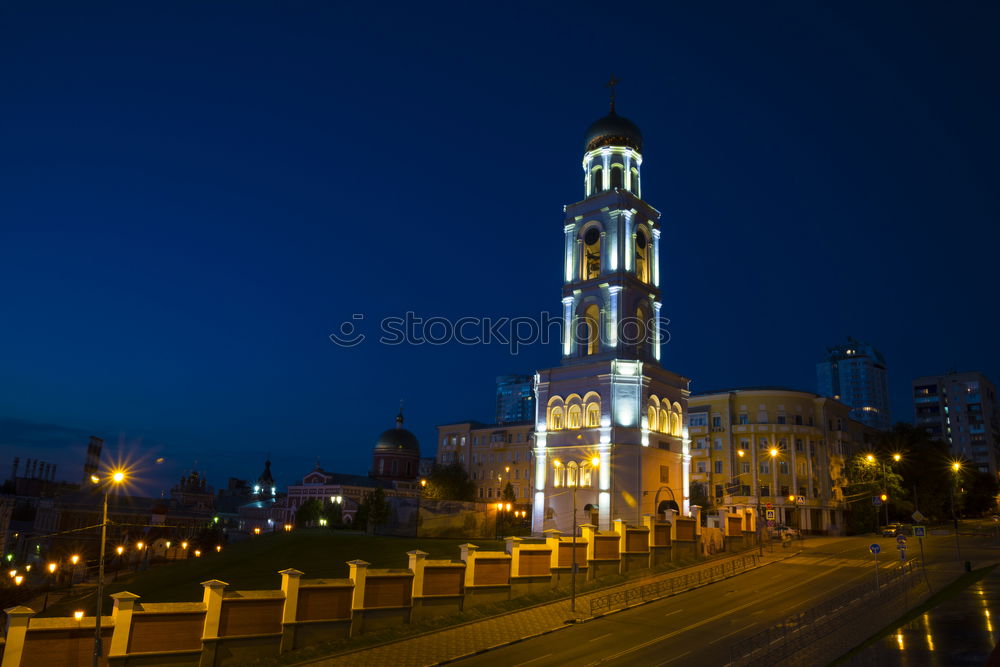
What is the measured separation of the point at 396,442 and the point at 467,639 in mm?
102356

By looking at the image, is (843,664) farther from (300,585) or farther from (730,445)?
(730,445)

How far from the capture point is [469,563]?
3284 cm

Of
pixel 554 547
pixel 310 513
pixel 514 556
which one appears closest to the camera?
pixel 514 556

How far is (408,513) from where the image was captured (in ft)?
186

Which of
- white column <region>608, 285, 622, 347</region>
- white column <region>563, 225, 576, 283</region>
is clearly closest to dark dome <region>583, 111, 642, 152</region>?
white column <region>563, 225, 576, 283</region>

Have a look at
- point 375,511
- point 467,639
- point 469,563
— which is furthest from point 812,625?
point 375,511

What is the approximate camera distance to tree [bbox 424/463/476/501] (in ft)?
322

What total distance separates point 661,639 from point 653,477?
33.2 m

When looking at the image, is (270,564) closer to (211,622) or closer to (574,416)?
(574,416)

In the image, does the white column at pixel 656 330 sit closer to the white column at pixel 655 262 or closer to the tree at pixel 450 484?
the white column at pixel 655 262

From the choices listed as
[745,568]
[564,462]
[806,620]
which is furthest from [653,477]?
[806,620]

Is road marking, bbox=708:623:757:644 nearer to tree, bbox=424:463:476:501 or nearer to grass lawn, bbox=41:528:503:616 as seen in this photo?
grass lawn, bbox=41:528:503:616

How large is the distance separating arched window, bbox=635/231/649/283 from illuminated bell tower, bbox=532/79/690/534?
4.3 inches

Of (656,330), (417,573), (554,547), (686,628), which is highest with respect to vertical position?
(656,330)
